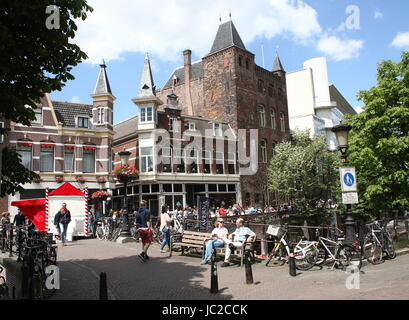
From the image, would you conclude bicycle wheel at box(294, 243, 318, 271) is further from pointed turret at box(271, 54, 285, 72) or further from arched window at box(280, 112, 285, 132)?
pointed turret at box(271, 54, 285, 72)

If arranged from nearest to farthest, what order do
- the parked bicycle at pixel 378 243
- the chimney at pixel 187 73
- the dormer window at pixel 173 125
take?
the parked bicycle at pixel 378 243 → the dormer window at pixel 173 125 → the chimney at pixel 187 73

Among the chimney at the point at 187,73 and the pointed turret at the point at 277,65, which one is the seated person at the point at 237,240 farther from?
the pointed turret at the point at 277,65

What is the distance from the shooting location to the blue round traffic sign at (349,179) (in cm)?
946

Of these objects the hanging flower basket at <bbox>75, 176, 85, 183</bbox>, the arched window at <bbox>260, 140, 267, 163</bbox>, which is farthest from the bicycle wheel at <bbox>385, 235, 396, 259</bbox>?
the arched window at <bbox>260, 140, 267, 163</bbox>

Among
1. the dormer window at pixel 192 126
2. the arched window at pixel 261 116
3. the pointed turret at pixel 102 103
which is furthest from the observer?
the arched window at pixel 261 116

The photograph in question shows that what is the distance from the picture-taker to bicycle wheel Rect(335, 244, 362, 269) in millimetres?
9109

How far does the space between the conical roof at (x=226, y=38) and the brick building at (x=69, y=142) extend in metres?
13.3

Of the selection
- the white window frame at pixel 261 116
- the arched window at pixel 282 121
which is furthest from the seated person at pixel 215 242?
the arched window at pixel 282 121

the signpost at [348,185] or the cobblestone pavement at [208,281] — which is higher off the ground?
the signpost at [348,185]

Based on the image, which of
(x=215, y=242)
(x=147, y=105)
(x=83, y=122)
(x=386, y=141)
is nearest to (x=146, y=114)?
(x=147, y=105)

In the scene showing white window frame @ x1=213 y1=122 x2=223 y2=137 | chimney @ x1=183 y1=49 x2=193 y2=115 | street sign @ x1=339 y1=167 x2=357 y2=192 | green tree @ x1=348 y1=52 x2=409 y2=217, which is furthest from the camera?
chimney @ x1=183 y1=49 x2=193 y2=115

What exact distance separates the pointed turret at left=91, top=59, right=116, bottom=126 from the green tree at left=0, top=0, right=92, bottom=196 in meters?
20.0

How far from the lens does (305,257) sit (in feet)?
30.7
